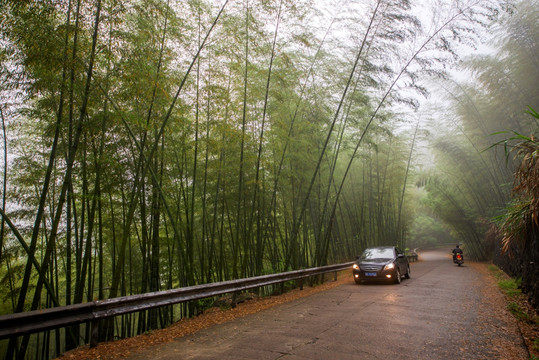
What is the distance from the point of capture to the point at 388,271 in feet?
24.6

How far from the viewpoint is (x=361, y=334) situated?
3336 millimetres

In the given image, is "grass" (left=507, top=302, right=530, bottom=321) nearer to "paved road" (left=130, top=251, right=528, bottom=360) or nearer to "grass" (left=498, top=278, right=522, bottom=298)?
"paved road" (left=130, top=251, right=528, bottom=360)

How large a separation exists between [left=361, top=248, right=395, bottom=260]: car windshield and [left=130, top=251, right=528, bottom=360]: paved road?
2737 millimetres

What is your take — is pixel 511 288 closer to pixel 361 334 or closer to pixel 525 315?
pixel 525 315

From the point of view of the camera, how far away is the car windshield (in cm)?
804

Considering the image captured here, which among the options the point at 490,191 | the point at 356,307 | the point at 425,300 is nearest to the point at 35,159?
the point at 356,307

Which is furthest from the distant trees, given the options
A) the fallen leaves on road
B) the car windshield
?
the fallen leaves on road

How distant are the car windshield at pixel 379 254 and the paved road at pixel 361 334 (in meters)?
2.74

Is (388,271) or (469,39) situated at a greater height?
(469,39)

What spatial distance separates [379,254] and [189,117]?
614 centimetres

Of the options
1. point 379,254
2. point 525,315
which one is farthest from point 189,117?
point 525,315

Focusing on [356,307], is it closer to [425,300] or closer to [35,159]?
[425,300]

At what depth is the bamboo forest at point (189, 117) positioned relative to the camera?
4043 mm

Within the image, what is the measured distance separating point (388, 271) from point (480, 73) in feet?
21.9
